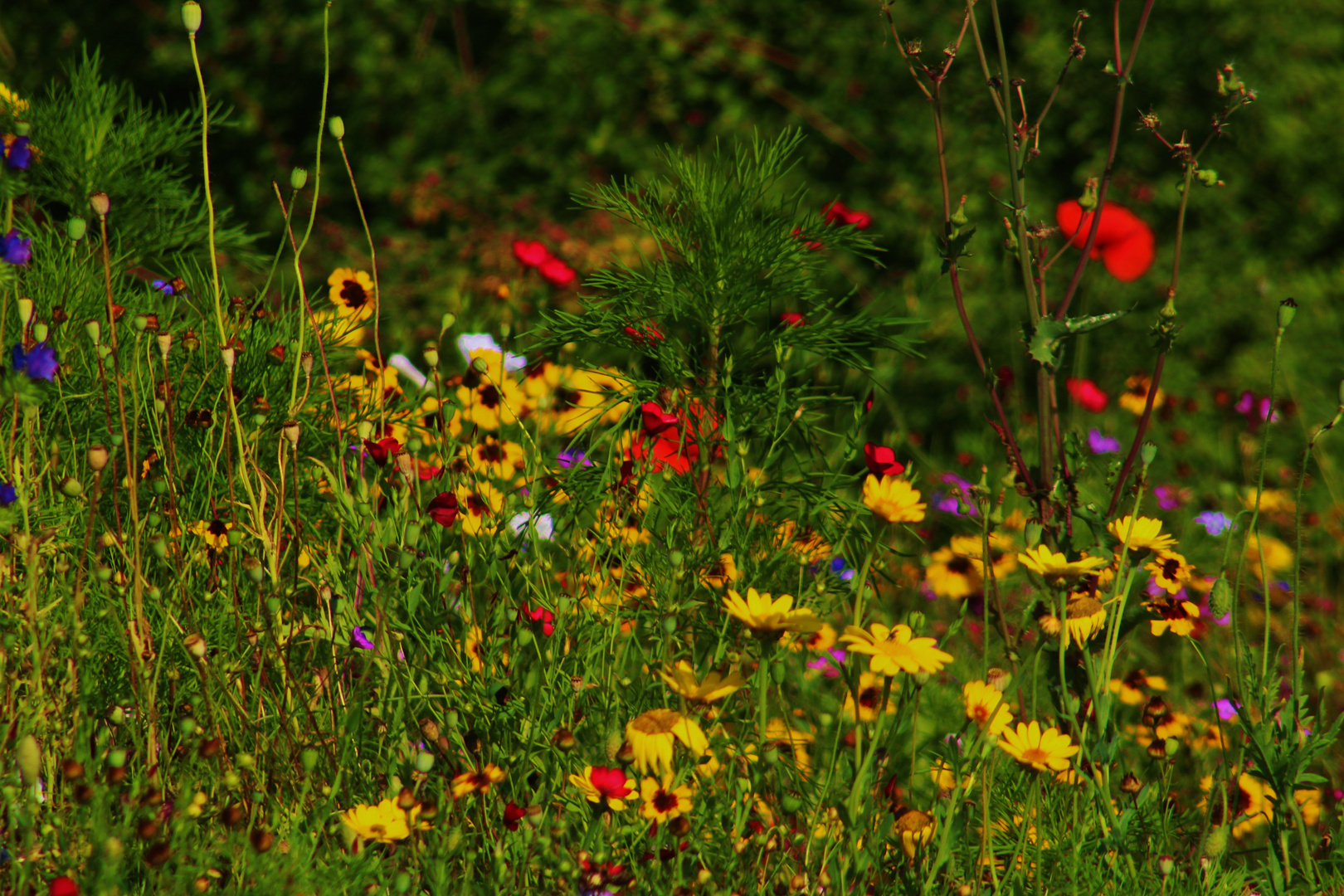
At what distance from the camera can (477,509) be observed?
1.74 m

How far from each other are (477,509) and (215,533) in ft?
1.20

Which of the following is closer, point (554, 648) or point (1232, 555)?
point (554, 648)

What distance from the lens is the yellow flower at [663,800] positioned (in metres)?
1.28

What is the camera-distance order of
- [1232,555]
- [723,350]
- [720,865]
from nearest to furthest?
1. [720,865]
2. [723,350]
3. [1232,555]

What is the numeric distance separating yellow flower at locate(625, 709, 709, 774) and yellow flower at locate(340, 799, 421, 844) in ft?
0.86

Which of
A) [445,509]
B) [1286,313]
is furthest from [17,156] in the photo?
[1286,313]

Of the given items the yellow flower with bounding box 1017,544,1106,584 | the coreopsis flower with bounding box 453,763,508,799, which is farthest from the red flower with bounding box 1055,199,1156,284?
the coreopsis flower with bounding box 453,763,508,799

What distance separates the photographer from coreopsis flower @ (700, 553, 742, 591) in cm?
165

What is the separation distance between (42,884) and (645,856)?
684 mm

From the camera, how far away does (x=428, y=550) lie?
1712 millimetres

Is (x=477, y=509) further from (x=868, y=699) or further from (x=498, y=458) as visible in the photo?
(x=868, y=699)

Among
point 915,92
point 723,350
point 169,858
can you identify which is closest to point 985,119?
point 915,92

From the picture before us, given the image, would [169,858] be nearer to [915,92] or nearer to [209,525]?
[209,525]

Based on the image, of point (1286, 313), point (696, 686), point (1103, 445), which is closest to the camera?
point (696, 686)
